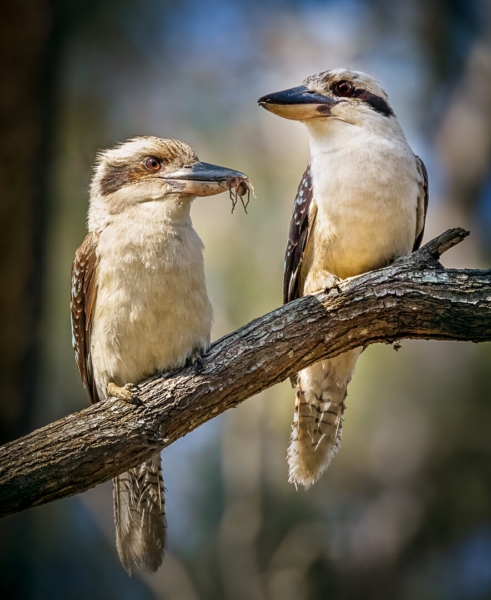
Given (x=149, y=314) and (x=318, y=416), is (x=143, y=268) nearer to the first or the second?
(x=149, y=314)

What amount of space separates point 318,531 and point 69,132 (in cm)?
390

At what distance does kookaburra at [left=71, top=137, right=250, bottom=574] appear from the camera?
3078 millimetres

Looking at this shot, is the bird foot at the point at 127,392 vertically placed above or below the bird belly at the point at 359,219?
below

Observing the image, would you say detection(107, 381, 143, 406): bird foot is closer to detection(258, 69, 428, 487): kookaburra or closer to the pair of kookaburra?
the pair of kookaburra

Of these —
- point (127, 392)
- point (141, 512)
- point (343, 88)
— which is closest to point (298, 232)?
point (343, 88)

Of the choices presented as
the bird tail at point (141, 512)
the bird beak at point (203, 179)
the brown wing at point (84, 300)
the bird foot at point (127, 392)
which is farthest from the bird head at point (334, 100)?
the bird tail at point (141, 512)

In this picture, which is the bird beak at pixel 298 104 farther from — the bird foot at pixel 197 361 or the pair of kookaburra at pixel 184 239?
the bird foot at pixel 197 361

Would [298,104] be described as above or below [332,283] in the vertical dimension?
above

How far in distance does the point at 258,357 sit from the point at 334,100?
1.20 meters

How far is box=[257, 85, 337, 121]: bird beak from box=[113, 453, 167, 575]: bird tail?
5.12ft

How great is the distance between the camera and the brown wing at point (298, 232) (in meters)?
3.36

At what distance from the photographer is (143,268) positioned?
10.1 feet

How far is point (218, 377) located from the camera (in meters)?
2.92

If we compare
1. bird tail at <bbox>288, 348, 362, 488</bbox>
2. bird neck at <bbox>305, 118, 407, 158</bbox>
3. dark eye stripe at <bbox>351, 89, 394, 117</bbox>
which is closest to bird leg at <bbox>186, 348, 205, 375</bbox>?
bird tail at <bbox>288, 348, 362, 488</bbox>
